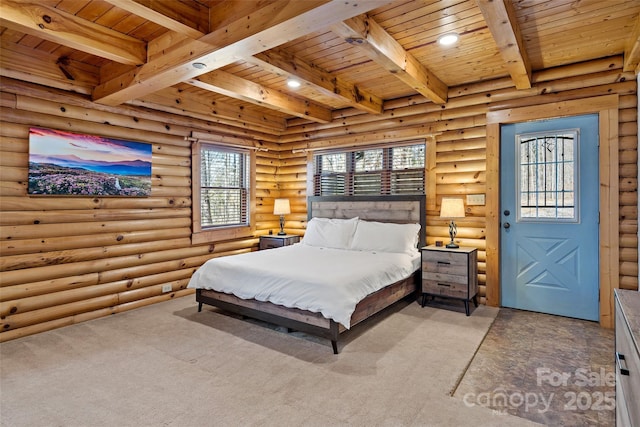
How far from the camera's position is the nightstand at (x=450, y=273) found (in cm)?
392

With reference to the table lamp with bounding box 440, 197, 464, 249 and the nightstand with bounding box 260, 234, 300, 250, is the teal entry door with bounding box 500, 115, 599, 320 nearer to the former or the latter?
the table lamp with bounding box 440, 197, 464, 249

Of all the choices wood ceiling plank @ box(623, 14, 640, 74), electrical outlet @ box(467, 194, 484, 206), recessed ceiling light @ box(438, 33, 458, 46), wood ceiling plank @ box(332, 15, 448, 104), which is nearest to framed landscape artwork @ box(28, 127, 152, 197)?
wood ceiling plank @ box(332, 15, 448, 104)

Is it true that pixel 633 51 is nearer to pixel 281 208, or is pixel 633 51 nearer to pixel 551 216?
pixel 551 216

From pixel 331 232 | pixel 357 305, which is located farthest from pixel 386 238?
pixel 357 305

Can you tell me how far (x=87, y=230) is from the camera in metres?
3.82

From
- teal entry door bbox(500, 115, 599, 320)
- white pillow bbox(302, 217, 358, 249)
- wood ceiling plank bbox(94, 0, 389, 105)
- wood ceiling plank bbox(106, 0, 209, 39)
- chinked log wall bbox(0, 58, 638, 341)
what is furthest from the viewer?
white pillow bbox(302, 217, 358, 249)

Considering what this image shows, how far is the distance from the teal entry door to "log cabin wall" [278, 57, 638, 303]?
0.23 metres

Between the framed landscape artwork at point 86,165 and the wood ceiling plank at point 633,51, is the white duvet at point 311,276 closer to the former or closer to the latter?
the framed landscape artwork at point 86,165

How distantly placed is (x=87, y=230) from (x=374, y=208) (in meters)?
3.61

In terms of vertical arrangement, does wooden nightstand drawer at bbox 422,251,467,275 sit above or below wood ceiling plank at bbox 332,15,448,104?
below

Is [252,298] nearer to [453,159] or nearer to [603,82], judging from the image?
[453,159]

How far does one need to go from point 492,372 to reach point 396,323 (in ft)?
3.69

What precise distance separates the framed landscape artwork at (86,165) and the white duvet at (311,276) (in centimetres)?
142

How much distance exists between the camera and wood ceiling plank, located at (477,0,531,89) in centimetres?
231
